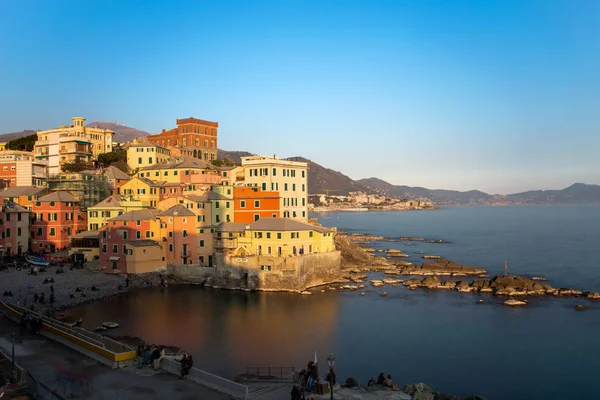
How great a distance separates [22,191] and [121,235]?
70.5 ft

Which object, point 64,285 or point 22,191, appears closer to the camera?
point 64,285

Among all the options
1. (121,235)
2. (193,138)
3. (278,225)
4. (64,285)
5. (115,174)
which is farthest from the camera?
(193,138)

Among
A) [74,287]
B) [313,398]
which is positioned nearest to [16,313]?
[74,287]

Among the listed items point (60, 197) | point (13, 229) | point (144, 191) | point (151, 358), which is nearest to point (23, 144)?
point (60, 197)

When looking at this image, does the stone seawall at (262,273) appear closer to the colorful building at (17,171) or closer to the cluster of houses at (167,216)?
the cluster of houses at (167,216)

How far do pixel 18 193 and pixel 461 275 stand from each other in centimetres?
6484

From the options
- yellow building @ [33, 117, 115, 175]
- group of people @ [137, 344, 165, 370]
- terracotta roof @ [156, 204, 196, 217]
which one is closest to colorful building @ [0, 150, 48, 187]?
yellow building @ [33, 117, 115, 175]

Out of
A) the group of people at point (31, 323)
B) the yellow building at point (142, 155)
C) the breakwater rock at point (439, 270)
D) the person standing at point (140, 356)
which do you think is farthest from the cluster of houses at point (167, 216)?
the person standing at point (140, 356)

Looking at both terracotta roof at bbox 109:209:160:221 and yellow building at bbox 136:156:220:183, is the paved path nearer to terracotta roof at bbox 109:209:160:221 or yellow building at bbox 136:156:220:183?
terracotta roof at bbox 109:209:160:221

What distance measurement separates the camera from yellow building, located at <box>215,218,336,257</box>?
56.2m

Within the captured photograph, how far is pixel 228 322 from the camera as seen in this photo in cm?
4350

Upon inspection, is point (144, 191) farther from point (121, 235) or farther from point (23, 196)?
point (23, 196)

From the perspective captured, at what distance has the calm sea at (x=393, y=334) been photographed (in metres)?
32.6

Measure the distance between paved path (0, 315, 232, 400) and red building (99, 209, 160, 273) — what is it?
33544mm
